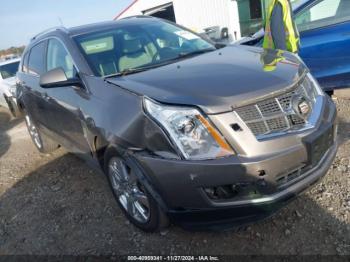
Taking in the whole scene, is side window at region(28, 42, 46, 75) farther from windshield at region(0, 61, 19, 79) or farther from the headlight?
windshield at region(0, 61, 19, 79)

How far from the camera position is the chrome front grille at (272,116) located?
2.29 meters

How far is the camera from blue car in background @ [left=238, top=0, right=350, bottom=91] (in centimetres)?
463

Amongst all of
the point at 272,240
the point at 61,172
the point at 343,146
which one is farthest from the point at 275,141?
the point at 61,172

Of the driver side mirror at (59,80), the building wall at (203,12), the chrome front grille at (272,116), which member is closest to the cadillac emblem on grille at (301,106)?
the chrome front grille at (272,116)

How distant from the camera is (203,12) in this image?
18.8m

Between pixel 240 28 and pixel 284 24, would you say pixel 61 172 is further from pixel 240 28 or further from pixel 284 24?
pixel 240 28

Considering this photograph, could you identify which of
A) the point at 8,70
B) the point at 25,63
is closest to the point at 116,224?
the point at 25,63

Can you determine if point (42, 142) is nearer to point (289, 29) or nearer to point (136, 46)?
point (136, 46)

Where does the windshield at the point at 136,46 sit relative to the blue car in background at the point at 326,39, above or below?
above

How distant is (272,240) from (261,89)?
112 cm

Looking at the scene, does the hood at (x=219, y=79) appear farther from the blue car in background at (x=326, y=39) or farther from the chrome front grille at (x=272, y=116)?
the blue car in background at (x=326, y=39)

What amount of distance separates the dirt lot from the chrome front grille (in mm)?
839

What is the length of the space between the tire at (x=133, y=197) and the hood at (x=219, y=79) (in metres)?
0.62

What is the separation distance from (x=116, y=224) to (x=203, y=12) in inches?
676
